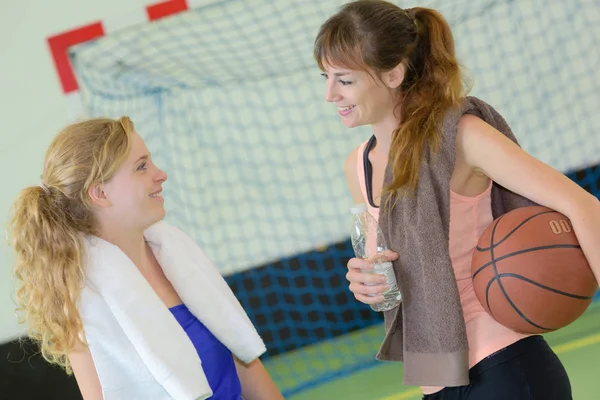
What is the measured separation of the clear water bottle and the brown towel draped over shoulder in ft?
0.10

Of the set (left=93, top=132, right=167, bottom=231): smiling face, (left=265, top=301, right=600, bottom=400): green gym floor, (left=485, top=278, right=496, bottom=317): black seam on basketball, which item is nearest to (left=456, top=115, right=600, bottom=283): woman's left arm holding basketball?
(left=485, top=278, right=496, bottom=317): black seam on basketball

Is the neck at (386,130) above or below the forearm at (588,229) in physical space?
above

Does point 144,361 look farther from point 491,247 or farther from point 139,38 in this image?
point 139,38

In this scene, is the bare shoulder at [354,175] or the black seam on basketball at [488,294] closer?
the black seam on basketball at [488,294]

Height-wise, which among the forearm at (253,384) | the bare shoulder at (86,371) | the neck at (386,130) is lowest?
the forearm at (253,384)

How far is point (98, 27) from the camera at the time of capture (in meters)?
3.91

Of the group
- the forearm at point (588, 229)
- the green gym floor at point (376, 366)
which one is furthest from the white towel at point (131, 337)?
the green gym floor at point (376, 366)

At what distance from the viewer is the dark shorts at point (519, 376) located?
1.84 m

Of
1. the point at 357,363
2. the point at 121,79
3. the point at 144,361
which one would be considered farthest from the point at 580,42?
the point at 144,361

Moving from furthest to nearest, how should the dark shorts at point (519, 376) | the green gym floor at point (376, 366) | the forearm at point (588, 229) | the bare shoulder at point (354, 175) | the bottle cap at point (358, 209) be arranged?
the green gym floor at point (376, 366)
the bare shoulder at point (354, 175)
the bottle cap at point (358, 209)
the dark shorts at point (519, 376)
the forearm at point (588, 229)

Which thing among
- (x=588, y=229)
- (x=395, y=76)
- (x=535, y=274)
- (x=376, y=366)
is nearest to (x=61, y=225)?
(x=395, y=76)

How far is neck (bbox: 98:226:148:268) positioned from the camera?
2230 mm

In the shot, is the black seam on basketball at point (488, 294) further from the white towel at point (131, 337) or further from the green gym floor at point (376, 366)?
the green gym floor at point (376, 366)

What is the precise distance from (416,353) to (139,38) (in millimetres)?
3033
